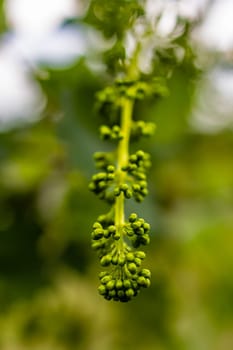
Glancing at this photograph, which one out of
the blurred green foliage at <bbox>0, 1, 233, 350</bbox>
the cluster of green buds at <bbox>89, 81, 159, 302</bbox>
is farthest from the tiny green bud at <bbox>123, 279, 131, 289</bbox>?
the blurred green foliage at <bbox>0, 1, 233, 350</bbox>

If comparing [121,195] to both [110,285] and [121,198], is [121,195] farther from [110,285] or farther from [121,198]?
[110,285]

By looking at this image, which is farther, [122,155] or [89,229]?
[89,229]

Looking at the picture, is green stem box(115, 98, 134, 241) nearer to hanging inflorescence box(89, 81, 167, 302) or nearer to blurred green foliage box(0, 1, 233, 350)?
hanging inflorescence box(89, 81, 167, 302)

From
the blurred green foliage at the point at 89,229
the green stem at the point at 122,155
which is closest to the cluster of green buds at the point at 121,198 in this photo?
the green stem at the point at 122,155

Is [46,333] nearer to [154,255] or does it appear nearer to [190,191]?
[154,255]

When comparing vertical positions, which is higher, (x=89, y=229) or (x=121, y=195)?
(x=89, y=229)

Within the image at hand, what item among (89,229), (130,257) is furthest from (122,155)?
(89,229)
